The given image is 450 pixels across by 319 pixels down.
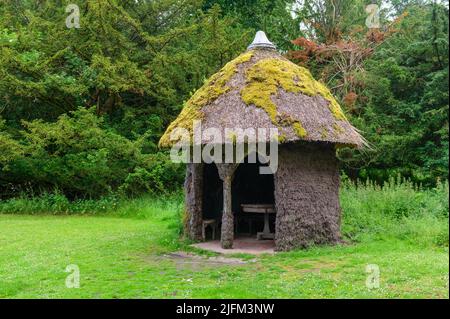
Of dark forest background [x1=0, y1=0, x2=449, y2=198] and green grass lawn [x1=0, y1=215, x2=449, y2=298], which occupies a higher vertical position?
dark forest background [x1=0, y1=0, x2=449, y2=198]

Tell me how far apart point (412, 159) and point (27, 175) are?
588 inches

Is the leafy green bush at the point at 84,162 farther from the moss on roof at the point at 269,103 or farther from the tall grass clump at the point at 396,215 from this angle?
the tall grass clump at the point at 396,215

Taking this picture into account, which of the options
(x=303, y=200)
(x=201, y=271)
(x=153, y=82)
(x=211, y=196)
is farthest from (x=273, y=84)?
(x=153, y=82)

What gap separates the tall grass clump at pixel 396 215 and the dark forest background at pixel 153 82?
183 inches

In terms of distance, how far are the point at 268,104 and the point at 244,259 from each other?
316cm

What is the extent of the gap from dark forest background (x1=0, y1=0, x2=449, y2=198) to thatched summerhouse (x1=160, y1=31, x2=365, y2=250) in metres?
7.30

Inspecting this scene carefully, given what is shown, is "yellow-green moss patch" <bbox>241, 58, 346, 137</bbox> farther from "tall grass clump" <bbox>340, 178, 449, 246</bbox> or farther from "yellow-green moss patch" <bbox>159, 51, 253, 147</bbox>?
"tall grass clump" <bbox>340, 178, 449, 246</bbox>

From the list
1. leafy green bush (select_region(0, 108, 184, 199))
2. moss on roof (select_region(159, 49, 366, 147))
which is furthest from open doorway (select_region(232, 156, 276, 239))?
leafy green bush (select_region(0, 108, 184, 199))

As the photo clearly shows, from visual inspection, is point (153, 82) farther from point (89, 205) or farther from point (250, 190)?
point (250, 190)

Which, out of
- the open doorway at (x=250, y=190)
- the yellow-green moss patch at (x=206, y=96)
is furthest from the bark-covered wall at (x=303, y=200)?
the open doorway at (x=250, y=190)

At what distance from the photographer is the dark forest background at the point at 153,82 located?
18328 millimetres

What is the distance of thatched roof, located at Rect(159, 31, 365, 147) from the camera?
1025cm
